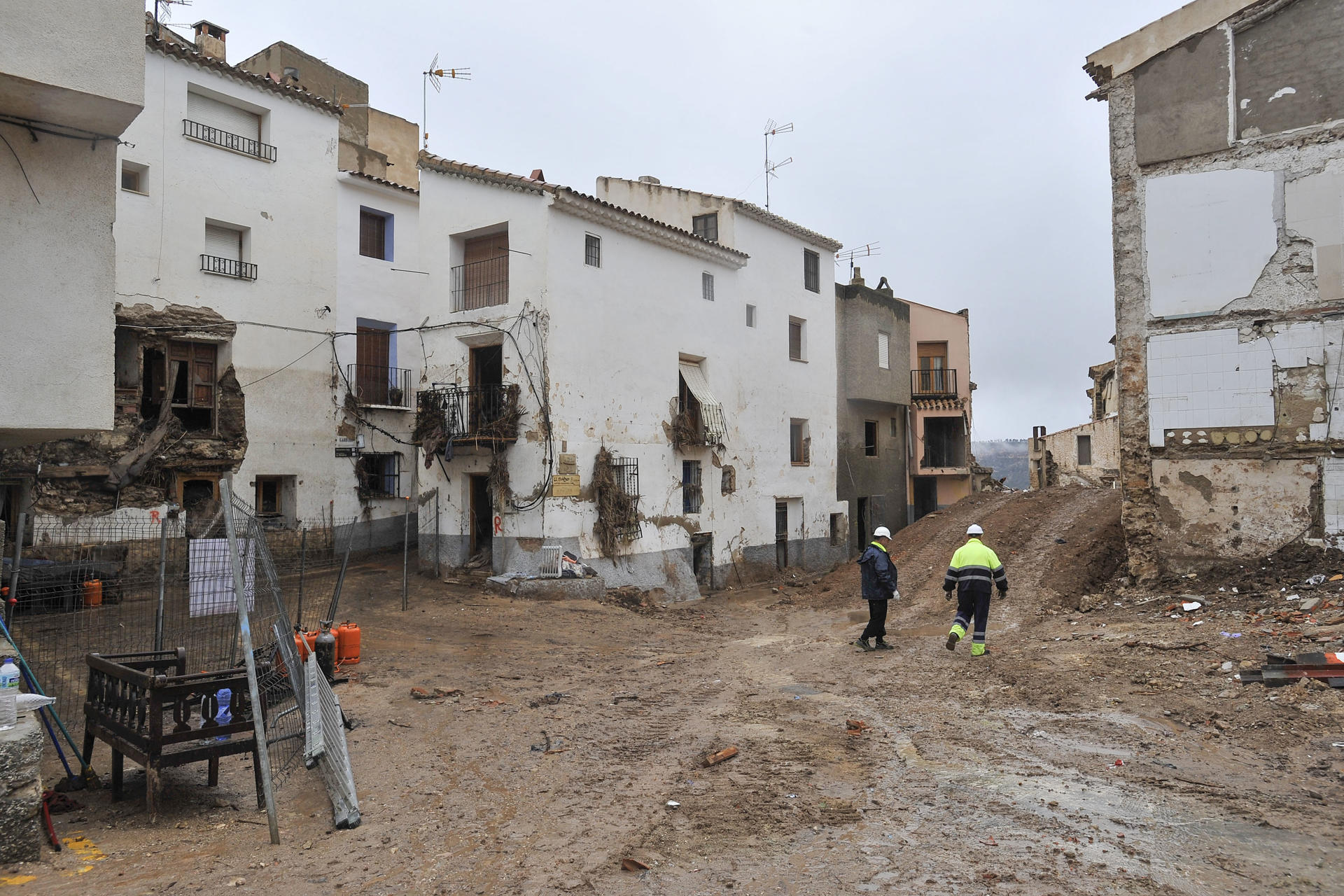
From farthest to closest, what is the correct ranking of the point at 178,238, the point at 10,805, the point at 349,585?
the point at 178,238, the point at 349,585, the point at 10,805

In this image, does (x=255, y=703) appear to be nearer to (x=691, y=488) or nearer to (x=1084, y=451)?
(x=691, y=488)

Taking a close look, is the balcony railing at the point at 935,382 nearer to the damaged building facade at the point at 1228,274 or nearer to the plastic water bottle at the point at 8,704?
the damaged building facade at the point at 1228,274

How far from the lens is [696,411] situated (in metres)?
21.1

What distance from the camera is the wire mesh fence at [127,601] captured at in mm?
8742

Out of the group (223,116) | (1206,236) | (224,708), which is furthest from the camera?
(223,116)

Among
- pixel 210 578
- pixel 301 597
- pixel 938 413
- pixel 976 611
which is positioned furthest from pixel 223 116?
pixel 938 413

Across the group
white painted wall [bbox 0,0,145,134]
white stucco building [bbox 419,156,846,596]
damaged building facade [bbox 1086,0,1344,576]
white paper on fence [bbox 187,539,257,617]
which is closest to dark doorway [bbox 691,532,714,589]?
white stucco building [bbox 419,156,846,596]

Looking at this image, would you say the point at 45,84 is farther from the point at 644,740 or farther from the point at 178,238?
the point at 178,238

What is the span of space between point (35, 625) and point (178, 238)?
12.3 m

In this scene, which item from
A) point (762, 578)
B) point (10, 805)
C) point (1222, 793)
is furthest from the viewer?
point (762, 578)

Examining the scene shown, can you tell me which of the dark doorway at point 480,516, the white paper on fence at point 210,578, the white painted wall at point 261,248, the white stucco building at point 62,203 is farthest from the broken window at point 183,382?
the white stucco building at point 62,203

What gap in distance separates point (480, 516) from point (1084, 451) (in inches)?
1164

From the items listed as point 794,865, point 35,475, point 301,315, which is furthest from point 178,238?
point 794,865

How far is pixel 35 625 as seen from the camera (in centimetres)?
923
